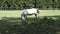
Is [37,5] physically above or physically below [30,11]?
below

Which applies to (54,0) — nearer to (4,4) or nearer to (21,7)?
(21,7)

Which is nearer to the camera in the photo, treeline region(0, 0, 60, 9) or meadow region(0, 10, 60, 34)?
meadow region(0, 10, 60, 34)

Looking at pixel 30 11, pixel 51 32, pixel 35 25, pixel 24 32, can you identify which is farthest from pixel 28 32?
pixel 30 11

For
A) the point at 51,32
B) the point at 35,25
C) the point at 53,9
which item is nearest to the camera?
the point at 51,32

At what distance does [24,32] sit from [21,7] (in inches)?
349

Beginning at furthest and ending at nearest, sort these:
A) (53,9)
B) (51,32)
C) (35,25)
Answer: (53,9) → (35,25) → (51,32)

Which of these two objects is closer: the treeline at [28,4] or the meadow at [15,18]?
the meadow at [15,18]

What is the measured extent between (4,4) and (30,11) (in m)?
7.03

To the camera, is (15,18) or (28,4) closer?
(15,18)

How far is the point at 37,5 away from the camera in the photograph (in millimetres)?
16688

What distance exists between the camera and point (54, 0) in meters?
16.8

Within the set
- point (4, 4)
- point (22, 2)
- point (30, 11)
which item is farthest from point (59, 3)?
point (30, 11)

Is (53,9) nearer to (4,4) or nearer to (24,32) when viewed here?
(4,4)

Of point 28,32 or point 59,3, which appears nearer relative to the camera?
point 28,32
